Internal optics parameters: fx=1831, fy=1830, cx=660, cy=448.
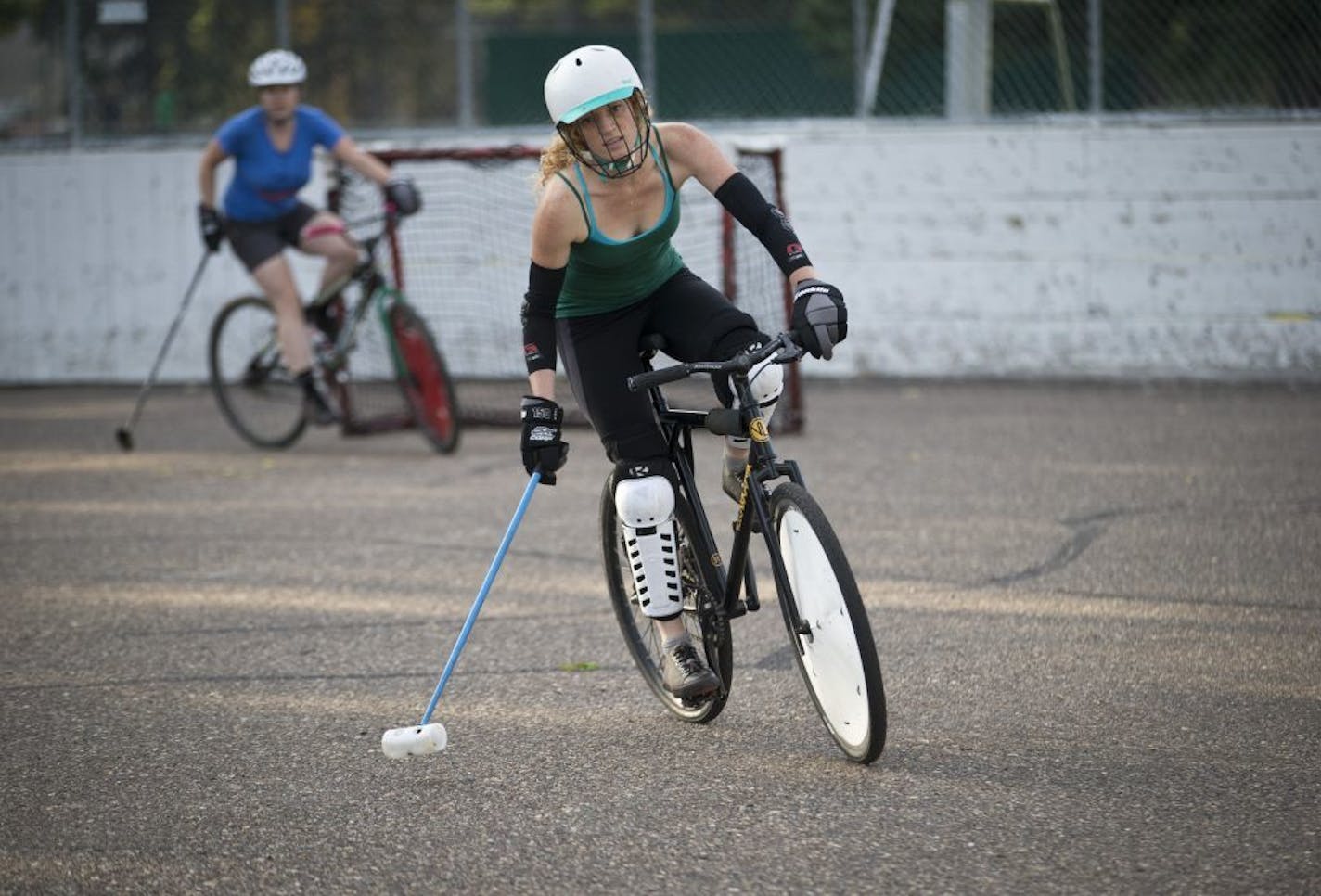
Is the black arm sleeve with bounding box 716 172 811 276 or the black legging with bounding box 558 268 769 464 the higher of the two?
the black arm sleeve with bounding box 716 172 811 276

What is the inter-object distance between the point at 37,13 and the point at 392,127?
2996 mm

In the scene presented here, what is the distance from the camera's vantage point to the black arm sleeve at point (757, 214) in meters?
5.00

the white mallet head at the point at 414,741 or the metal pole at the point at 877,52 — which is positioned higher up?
the metal pole at the point at 877,52

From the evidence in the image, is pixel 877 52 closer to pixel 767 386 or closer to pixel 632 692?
pixel 632 692

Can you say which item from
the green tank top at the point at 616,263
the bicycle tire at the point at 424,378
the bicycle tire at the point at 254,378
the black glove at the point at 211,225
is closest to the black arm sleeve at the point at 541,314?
the green tank top at the point at 616,263

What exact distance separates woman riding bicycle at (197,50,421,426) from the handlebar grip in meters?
5.78

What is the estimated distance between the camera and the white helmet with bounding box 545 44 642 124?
4742mm

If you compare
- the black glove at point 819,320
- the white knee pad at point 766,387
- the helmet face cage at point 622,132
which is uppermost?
the helmet face cage at point 622,132

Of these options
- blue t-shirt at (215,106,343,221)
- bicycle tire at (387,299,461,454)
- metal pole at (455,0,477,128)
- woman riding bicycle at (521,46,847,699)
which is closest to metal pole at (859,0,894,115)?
metal pole at (455,0,477,128)

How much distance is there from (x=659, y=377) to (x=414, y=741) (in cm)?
116

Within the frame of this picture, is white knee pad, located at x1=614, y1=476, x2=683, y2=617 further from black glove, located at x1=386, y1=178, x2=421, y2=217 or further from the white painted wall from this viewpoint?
the white painted wall

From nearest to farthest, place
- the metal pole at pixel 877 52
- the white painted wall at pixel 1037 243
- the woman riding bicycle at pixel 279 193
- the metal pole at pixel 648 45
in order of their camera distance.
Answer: the woman riding bicycle at pixel 279 193, the white painted wall at pixel 1037 243, the metal pole at pixel 877 52, the metal pole at pixel 648 45

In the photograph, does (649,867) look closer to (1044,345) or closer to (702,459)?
(702,459)

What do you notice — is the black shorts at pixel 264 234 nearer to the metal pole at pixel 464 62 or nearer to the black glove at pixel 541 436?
the metal pole at pixel 464 62
